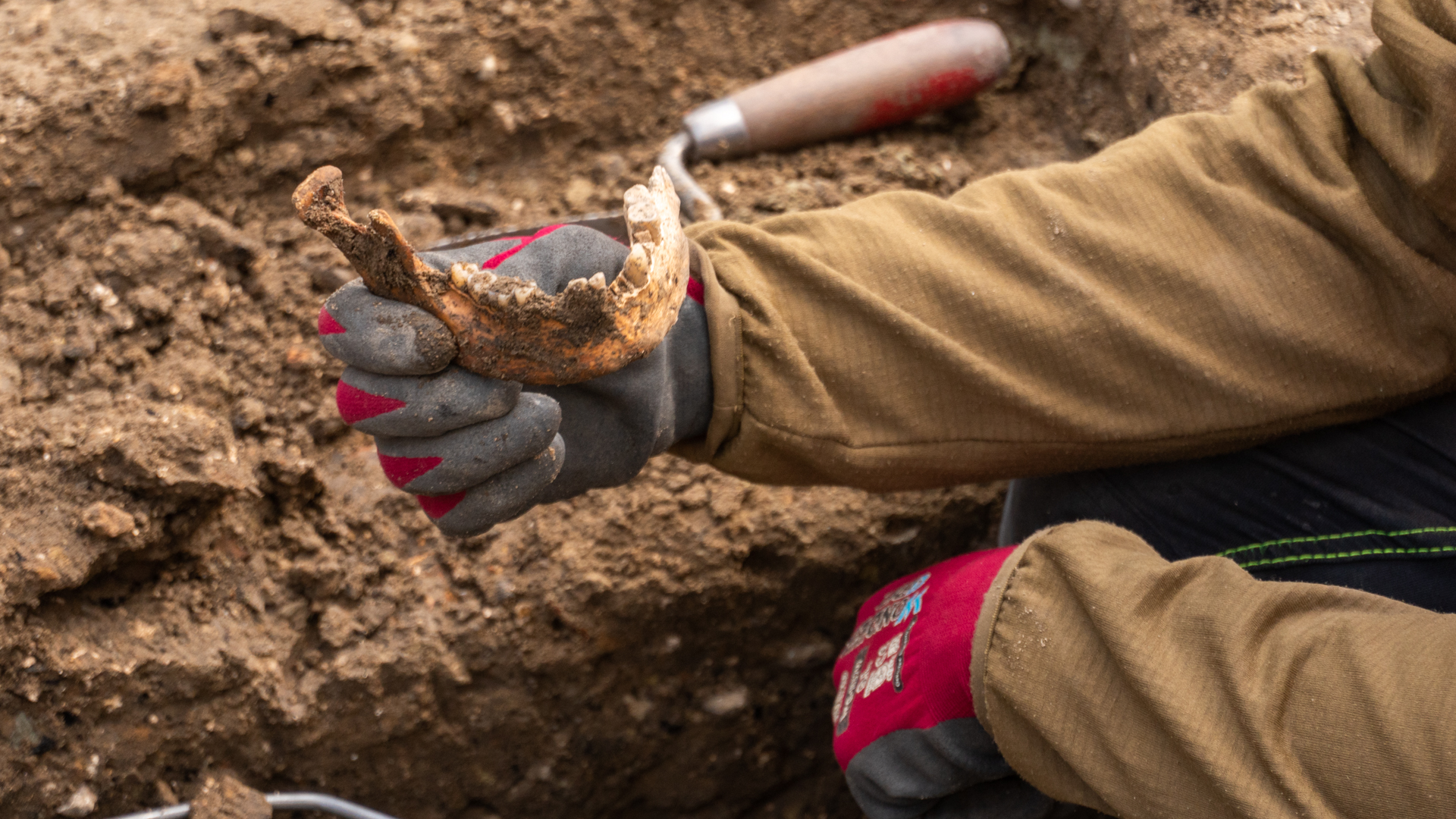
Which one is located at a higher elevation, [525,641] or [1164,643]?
[1164,643]

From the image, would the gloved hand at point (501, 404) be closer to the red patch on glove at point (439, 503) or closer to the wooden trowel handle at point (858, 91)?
the red patch on glove at point (439, 503)

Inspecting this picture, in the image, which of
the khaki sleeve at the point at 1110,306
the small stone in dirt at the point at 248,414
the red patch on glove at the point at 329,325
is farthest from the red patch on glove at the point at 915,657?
the small stone in dirt at the point at 248,414

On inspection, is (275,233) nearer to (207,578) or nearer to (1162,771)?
(207,578)

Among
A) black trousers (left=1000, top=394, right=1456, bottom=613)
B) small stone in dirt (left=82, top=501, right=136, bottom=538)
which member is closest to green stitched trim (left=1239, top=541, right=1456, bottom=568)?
black trousers (left=1000, top=394, right=1456, bottom=613)

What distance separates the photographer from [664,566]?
128 centimetres

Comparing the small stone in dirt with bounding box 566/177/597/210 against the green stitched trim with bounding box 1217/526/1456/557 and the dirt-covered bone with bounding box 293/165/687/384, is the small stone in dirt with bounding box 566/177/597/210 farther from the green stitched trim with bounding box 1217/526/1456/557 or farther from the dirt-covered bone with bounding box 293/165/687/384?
the green stitched trim with bounding box 1217/526/1456/557

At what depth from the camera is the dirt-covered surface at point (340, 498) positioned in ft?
3.58

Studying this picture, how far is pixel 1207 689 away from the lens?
32.5 inches

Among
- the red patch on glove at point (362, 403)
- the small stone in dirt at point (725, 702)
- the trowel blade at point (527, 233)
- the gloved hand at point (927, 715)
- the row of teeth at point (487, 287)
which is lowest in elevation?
the small stone in dirt at point (725, 702)

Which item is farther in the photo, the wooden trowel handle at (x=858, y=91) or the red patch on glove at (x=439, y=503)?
the wooden trowel handle at (x=858, y=91)

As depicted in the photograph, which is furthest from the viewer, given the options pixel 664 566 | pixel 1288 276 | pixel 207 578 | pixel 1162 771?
pixel 664 566

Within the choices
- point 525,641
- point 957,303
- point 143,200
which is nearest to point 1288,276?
point 957,303

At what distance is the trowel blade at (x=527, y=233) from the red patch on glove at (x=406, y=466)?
0.21 m

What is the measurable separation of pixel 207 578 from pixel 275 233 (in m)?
0.46
